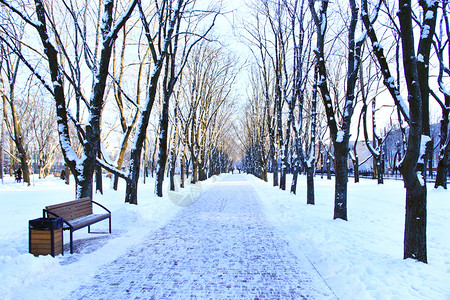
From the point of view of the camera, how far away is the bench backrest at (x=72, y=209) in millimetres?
5516

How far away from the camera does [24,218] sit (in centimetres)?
862

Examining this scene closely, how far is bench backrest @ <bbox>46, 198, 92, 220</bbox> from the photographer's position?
5516mm

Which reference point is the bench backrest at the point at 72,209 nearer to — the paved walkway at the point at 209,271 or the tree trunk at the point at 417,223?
the paved walkway at the point at 209,271

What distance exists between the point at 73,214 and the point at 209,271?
10.9 ft

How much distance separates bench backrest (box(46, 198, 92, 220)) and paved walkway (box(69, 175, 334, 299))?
147 cm

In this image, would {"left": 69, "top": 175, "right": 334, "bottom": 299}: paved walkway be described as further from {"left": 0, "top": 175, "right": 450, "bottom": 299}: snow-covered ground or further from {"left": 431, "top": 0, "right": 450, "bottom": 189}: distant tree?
{"left": 431, "top": 0, "right": 450, "bottom": 189}: distant tree

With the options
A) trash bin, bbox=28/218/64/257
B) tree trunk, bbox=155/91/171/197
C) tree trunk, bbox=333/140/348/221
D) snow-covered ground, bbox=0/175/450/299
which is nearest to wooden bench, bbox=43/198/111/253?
trash bin, bbox=28/218/64/257

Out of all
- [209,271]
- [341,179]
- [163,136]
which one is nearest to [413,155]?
[209,271]

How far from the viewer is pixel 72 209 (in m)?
6.19

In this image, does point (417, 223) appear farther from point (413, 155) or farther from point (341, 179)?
point (341, 179)

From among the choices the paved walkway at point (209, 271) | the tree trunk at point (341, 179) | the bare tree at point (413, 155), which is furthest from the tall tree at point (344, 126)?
the bare tree at point (413, 155)

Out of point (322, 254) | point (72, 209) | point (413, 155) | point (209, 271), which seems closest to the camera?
point (413, 155)

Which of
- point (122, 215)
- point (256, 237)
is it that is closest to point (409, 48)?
point (256, 237)

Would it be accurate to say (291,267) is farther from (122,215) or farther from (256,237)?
(122,215)
